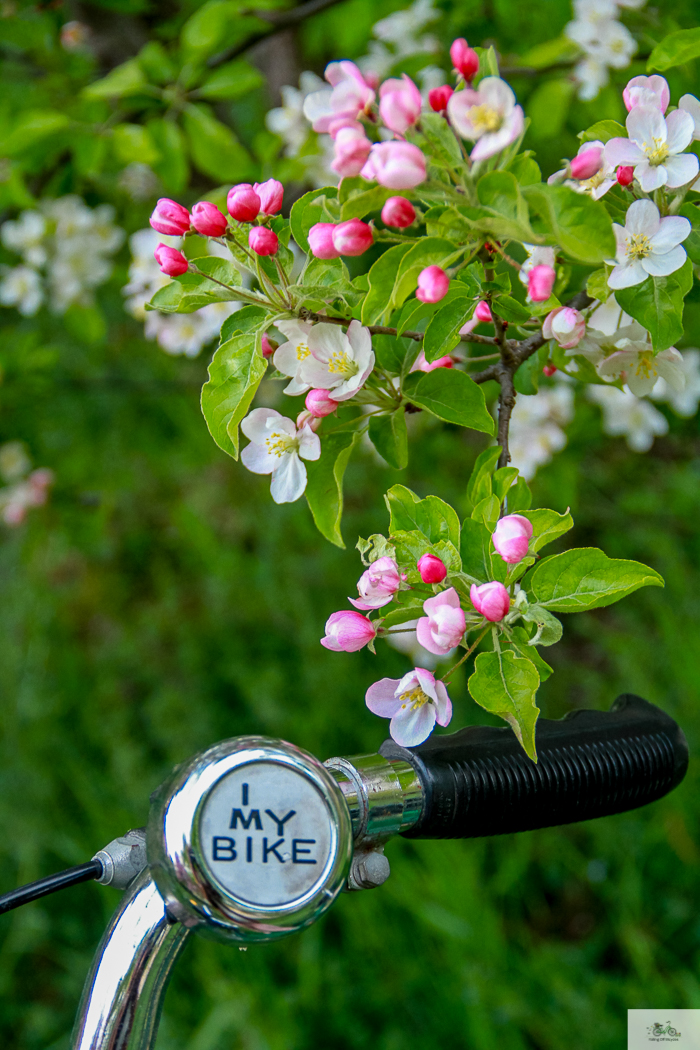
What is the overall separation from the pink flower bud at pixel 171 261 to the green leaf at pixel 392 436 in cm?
16

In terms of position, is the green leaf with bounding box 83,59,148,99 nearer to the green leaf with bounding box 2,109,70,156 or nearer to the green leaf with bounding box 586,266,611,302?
the green leaf with bounding box 2,109,70,156

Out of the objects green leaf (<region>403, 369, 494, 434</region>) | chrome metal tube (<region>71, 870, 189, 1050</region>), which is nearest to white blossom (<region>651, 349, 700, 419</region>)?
green leaf (<region>403, 369, 494, 434</region>)

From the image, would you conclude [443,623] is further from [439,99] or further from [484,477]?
[439,99]

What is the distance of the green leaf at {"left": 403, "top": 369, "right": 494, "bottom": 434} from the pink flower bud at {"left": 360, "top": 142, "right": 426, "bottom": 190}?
16 cm

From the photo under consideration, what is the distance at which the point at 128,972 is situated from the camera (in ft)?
1.61

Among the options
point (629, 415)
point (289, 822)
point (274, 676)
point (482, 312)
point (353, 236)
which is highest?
point (353, 236)

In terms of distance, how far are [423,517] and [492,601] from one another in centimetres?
9

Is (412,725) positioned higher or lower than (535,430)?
higher

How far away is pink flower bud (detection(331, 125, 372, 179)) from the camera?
1.49 ft

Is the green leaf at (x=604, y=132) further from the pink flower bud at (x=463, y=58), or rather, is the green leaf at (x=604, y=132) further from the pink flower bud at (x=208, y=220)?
the pink flower bud at (x=208, y=220)

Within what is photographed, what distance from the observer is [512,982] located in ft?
4.81

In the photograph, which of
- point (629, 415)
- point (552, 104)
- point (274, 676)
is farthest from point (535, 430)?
point (274, 676)

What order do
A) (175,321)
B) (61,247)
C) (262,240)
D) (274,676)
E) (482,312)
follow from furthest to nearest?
(274,676), (61,247), (175,321), (482,312), (262,240)

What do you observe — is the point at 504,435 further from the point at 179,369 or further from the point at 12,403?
the point at 179,369
